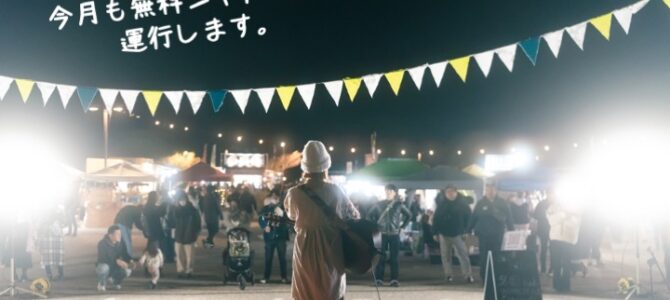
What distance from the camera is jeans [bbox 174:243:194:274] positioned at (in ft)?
48.1

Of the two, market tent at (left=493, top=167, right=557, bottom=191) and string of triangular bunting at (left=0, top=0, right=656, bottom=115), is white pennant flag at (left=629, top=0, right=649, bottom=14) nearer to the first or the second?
string of triangular bunting at (left=0, top=0, right=656, bottom=115)

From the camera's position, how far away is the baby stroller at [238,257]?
13062 millimetres

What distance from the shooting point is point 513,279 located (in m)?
8.03

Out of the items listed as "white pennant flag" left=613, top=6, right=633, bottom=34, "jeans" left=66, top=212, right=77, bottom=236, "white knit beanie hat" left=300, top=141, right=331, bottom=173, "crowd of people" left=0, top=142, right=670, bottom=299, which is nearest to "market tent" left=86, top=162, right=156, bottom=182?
"jeans" left=66, top=212, right=77, bottom=236

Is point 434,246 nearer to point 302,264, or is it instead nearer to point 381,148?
point 302,264

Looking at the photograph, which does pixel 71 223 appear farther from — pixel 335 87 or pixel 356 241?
pixel 356 241

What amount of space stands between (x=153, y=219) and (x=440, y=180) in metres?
7.33

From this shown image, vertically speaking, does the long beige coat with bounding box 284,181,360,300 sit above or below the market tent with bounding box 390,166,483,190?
below

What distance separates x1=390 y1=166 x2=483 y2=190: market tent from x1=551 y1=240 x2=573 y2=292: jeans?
665 centimetres

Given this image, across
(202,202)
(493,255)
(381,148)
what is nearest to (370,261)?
(493,255)

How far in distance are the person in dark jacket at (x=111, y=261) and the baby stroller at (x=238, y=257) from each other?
178 centimetres

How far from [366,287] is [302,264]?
730 cm

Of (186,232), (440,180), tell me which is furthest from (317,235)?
(440,180)

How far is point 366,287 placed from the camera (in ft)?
42.8
